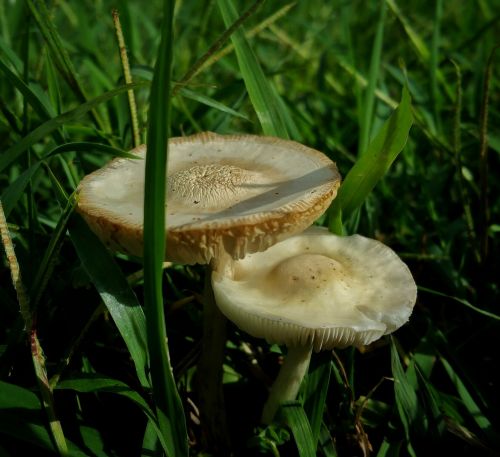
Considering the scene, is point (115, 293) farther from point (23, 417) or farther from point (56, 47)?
point (56, 47)

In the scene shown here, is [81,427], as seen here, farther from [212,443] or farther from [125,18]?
[125,18]

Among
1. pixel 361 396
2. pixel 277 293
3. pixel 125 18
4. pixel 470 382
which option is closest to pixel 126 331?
pixel 277 293

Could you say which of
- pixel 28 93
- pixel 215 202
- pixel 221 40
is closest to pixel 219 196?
pixel 215 202

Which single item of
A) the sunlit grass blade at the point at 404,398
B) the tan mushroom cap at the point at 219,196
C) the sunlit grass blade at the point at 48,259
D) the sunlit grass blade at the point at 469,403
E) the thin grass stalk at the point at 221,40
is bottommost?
the sunlit grass blade at the point at 469,403

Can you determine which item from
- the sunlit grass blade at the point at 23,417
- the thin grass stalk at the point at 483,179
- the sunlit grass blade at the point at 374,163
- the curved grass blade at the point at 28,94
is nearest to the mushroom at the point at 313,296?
the sunlit grass blade at the point at 374,163

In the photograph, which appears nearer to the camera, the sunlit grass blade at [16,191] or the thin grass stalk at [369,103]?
the sunlit grass blade at [16,191]

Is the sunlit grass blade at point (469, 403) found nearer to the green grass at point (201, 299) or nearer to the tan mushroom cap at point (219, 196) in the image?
the green grass at point (201, 299)

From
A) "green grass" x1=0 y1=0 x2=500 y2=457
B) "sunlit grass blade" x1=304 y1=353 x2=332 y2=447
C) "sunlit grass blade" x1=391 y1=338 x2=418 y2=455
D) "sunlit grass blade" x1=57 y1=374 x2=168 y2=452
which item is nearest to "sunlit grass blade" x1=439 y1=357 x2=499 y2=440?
"green grass" x1=0 y1=0 x2=500 y2=457

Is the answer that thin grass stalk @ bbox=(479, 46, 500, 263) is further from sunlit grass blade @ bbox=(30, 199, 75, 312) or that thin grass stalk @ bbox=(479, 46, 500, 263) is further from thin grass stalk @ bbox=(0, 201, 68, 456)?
thin grass stalk @ bbox=(0, 201, 68, 456)
